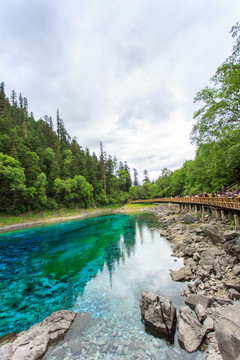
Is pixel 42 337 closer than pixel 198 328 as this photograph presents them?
No

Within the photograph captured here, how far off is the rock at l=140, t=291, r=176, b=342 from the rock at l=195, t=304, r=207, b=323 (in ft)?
2.76

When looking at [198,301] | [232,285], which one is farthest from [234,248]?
[198,301]

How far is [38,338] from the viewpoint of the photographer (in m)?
5.17

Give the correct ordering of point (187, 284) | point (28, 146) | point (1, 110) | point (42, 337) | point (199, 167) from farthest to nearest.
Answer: point (1, 110) → point (28, 146) → point (199, 167) → point (187, 284) → point (42, 337)

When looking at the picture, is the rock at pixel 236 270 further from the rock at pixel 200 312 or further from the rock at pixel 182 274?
the rock at pixel 200 312

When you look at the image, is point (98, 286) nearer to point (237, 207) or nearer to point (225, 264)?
point (225, 264)

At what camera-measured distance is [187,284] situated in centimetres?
810

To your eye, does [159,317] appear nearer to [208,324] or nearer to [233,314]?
[208,324]

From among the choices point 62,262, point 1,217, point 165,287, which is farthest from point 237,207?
point 1,217

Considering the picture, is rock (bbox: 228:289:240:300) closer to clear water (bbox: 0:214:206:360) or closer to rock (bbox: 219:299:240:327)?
rock (bbox: 219:299:240:327)

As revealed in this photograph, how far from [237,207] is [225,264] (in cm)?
712

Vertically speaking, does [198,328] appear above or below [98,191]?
below

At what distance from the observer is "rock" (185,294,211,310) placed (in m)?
5.87

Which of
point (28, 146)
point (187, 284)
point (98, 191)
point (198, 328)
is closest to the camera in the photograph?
point (198, 328)
